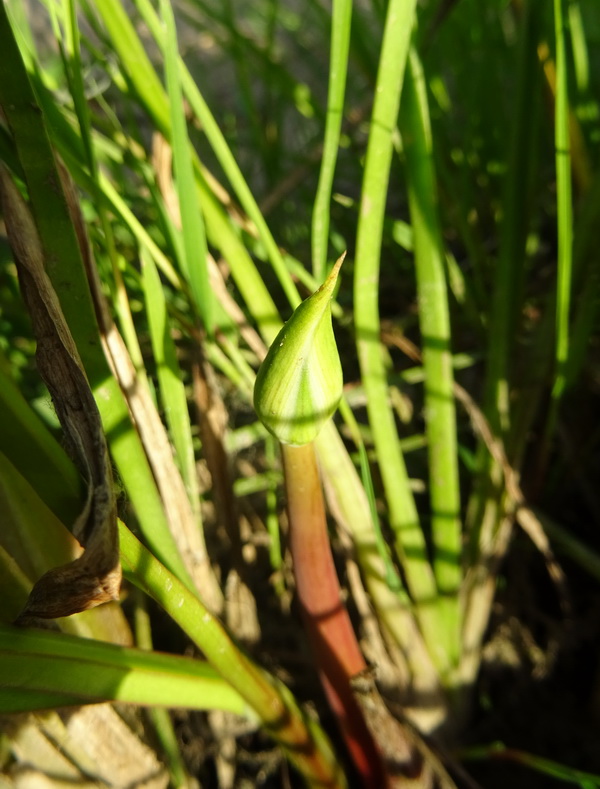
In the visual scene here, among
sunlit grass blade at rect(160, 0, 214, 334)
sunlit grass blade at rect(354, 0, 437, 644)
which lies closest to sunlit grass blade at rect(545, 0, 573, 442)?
sunlit grass blade at rect(354, 0, 437, 644)

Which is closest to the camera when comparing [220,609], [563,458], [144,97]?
[144,97]

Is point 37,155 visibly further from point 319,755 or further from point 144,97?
point 319,755

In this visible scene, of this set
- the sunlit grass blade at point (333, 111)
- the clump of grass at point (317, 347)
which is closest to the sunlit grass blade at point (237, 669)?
the clump of grass at point (317, 347)

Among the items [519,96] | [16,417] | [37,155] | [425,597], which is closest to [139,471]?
[16,417]

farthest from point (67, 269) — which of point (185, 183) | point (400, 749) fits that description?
point (400, 749)

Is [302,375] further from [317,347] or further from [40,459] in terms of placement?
[40,459]
